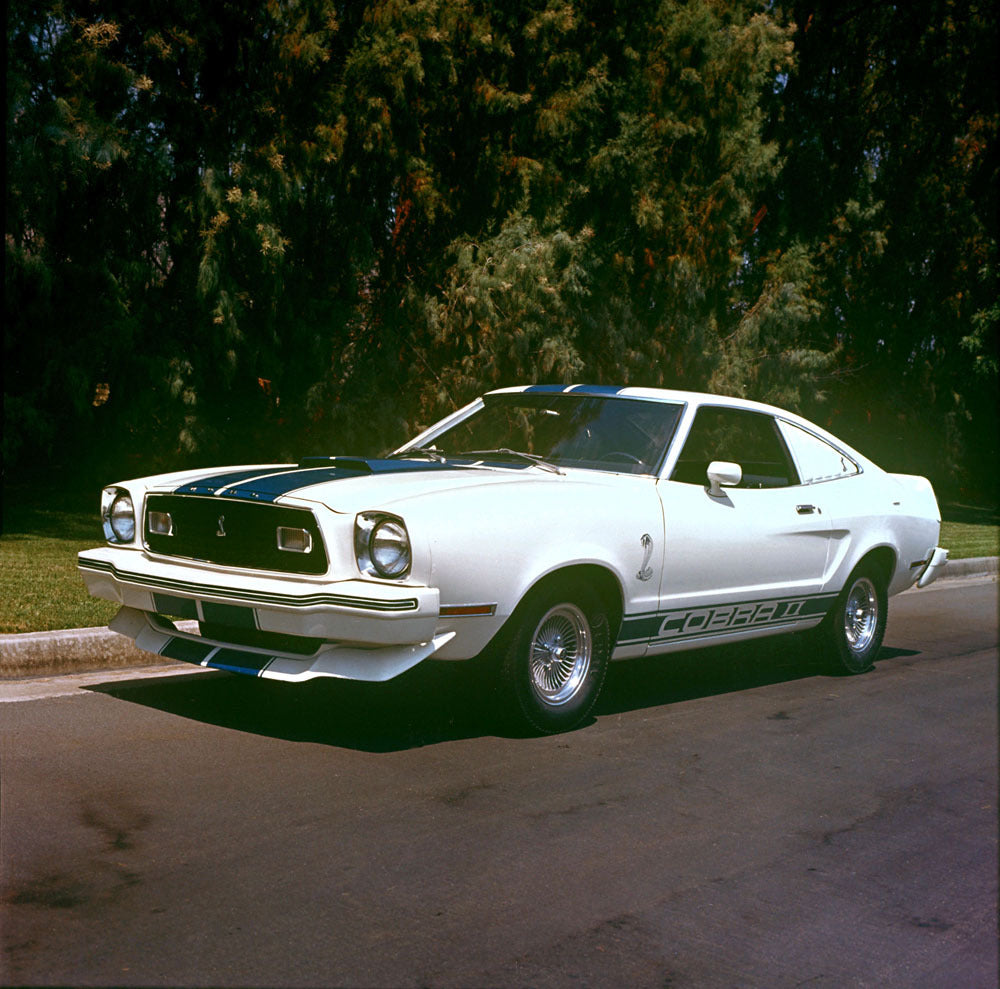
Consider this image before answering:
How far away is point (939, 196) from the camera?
864 inches

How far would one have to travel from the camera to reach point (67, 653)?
6.75 m

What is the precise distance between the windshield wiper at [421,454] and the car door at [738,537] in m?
1.22

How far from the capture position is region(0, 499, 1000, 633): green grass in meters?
7.48

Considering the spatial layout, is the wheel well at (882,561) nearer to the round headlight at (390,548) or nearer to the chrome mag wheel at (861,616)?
the chrome mag wheel at (861,616)

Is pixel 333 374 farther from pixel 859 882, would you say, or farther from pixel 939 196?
pixel 939 196

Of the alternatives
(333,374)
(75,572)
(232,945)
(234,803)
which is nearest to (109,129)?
Result: (333,374)

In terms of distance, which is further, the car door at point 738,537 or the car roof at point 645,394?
the car roof at point 645,394

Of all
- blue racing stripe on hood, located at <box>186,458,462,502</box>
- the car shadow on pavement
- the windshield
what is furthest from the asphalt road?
the windshield

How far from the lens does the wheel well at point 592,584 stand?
5.66 meters

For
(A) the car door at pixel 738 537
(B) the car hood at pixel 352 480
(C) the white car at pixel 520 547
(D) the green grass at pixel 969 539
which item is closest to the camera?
(C) the white car at pixel 520 547

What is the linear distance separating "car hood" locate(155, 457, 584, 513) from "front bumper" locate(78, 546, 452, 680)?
341 mm

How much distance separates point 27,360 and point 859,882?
38.0 ft

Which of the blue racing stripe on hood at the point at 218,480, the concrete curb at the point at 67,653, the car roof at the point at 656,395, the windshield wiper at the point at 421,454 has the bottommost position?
the concrete curb at the point at 67,653

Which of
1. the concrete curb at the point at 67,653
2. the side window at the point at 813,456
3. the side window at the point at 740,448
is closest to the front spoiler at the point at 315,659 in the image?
the concrete curb at the point at 67,653
